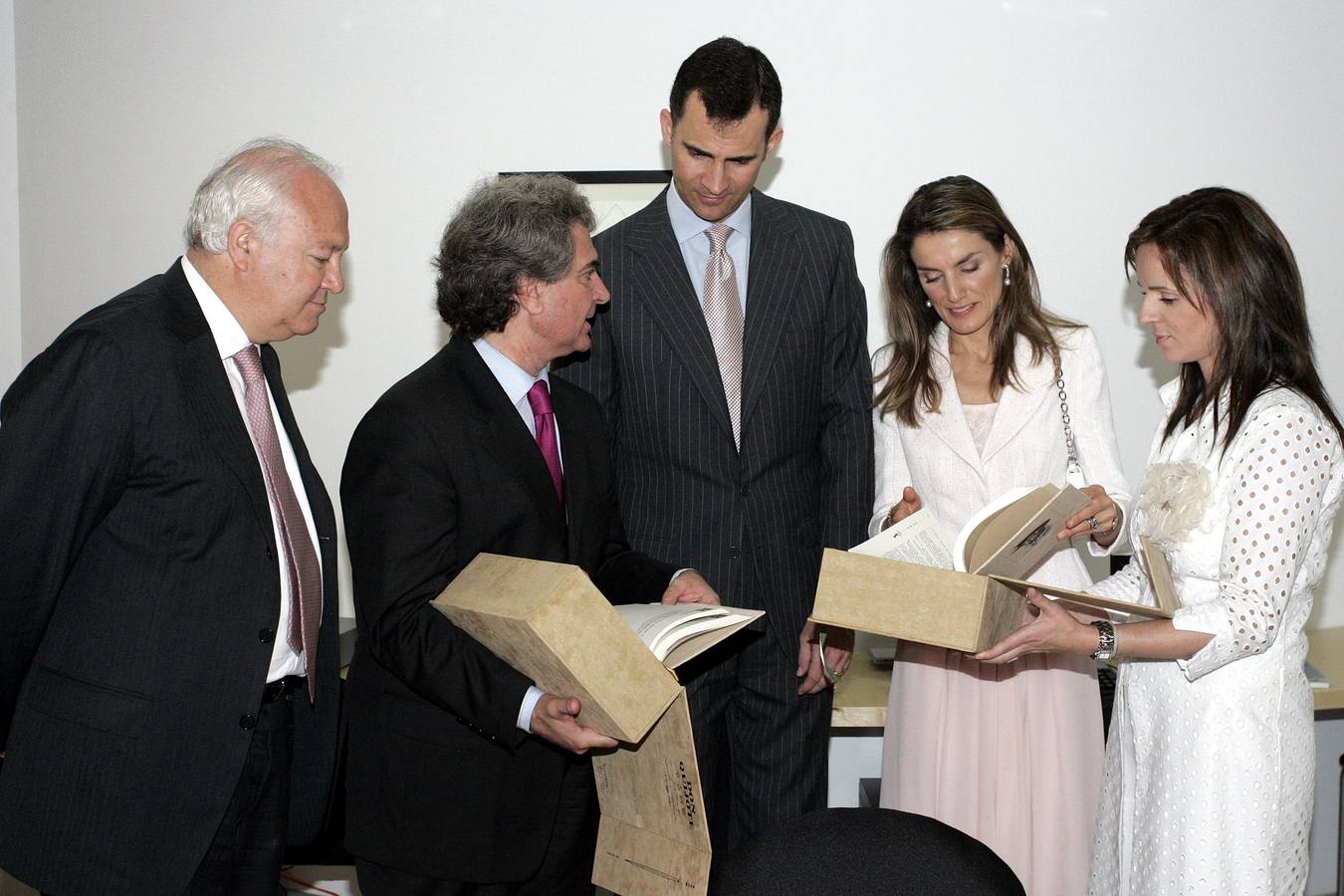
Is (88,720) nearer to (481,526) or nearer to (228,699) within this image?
(228,699)

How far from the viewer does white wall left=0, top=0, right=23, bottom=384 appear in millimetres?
3871

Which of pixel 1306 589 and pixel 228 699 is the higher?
pixel 1306 589

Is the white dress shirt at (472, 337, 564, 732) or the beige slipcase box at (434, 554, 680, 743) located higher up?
the white dress shirt at (472, 337, 564, 732)

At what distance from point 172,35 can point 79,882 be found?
288 centimetres

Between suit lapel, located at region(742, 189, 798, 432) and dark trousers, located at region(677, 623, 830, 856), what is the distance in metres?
0.54

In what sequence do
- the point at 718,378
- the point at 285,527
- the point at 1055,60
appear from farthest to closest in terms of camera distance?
1. the point at 1055,60
2. the point at 718,378
3. the point at 285,527

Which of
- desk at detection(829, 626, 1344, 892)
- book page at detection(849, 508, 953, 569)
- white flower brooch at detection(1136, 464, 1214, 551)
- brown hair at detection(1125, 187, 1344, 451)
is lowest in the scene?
desk at detection(829, 626, 1344, 892)

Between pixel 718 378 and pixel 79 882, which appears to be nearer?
pixel 79 882

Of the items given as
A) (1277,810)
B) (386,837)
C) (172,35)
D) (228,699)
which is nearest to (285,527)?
(228,699)

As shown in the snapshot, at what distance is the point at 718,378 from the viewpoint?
8.71 feet

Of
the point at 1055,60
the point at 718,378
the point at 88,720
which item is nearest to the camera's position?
the point at 88,720

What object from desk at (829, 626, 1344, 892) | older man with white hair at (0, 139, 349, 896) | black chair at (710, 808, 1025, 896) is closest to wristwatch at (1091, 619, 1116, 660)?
black chair at (710, 808, 1025, 896)

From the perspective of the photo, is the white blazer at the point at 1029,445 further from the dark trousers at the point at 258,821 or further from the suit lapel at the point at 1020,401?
the dark trousers at the point at 258,821

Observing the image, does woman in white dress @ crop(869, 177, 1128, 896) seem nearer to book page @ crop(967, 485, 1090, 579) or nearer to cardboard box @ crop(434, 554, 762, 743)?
book page @ crop(967, 485, 1090, 579)
